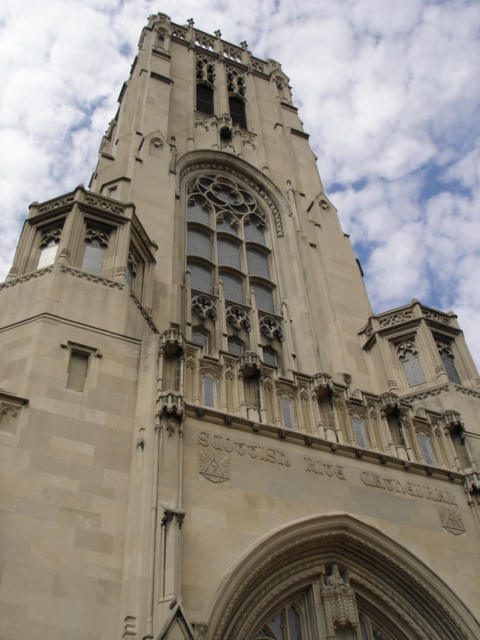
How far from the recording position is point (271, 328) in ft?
69.9

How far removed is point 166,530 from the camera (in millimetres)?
10680

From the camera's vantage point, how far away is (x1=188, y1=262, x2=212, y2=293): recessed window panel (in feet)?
70.9

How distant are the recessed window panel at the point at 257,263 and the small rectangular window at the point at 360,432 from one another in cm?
895

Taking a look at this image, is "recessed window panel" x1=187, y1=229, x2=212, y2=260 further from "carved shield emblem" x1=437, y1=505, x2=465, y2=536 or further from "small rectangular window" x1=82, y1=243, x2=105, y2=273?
"carved shield emblem" x1=437, y1=505, x2=465, y2=536

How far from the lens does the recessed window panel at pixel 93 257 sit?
53.2ft

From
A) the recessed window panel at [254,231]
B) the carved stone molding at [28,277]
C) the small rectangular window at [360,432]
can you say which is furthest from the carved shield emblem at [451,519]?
the recessed window panel at [254,231]

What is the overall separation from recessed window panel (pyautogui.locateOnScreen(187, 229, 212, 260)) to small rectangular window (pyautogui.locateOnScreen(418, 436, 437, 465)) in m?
9.78

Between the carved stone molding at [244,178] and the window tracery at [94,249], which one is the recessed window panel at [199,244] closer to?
the carved stone molding at [244,178]

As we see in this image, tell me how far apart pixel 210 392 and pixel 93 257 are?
473 cm

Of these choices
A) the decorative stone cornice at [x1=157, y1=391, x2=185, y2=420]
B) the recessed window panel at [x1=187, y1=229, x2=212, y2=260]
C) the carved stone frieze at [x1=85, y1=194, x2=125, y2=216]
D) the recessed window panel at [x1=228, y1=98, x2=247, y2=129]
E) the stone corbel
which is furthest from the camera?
the recessed window panel at [x1=228, y1=98, x2=247, y2=129]

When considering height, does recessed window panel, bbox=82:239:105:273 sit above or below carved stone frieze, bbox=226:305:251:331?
below

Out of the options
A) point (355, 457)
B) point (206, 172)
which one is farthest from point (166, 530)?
point (206, 172)

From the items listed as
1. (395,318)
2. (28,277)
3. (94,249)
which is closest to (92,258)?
(94,249)

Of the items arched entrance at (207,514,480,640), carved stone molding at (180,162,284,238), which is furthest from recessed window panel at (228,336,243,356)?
arched entrance at (207,514,480,640)
